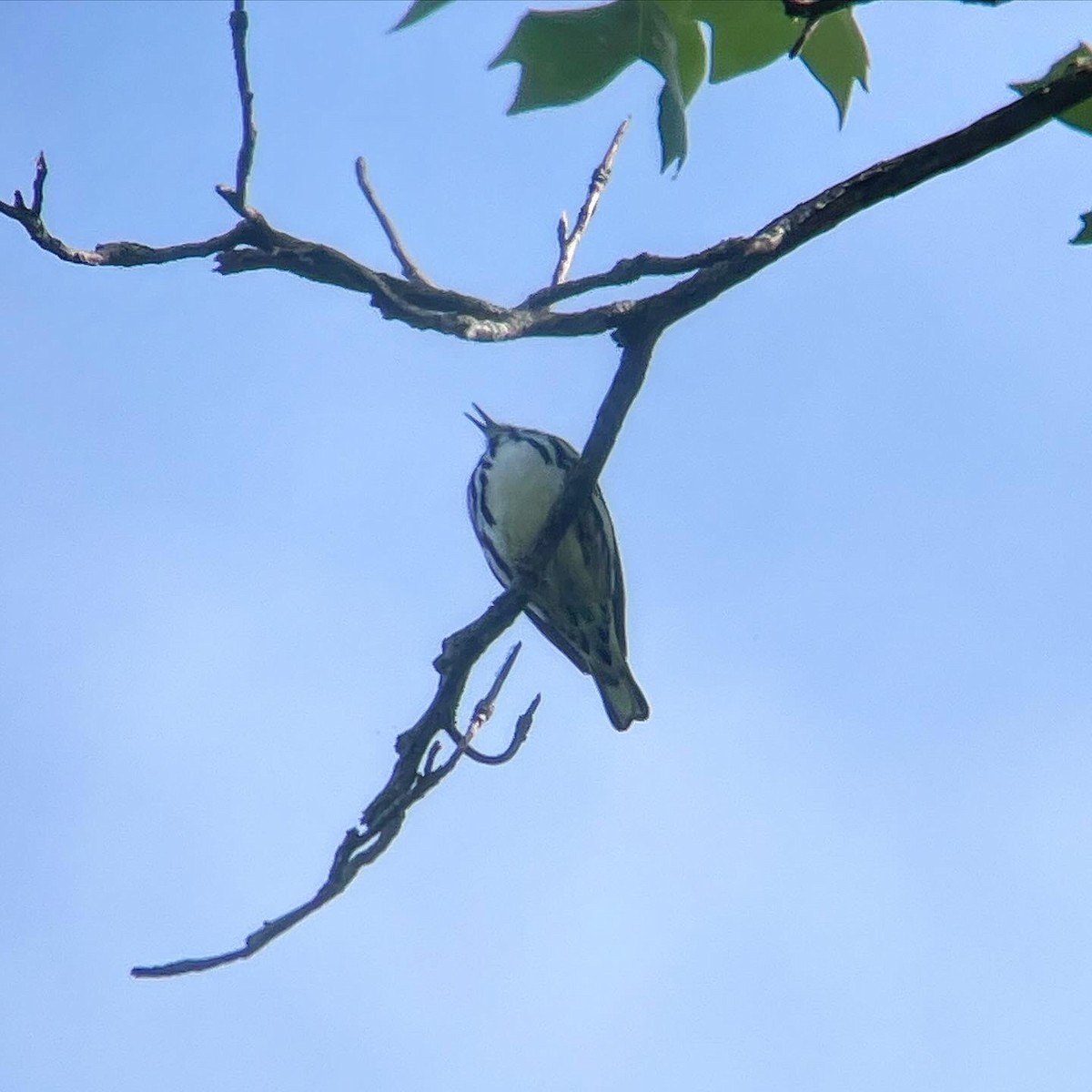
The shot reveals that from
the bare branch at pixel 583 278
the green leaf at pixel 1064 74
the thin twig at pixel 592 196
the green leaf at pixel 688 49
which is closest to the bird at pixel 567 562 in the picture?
the thin twig at pixel 592 196

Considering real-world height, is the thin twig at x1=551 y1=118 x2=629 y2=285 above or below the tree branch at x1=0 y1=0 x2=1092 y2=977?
above

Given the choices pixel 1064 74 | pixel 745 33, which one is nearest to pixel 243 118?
pixel 745 33

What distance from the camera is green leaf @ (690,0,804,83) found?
1954 mm

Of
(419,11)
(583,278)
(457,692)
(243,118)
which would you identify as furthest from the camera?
(457,692)

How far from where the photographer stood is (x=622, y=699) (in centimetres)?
668

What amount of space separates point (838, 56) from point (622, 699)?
16.0ft

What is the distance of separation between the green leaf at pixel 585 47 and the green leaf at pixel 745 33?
0.06 meters

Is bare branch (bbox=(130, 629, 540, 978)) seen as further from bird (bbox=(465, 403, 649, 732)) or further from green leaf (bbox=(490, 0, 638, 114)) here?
bird (bbox=(465, 403, 649, 732))

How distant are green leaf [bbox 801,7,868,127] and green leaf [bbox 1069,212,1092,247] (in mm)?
364

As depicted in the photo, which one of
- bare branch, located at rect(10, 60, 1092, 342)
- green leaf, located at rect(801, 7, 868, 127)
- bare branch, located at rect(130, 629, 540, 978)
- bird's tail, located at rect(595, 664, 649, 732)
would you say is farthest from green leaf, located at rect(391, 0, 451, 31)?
bird's tail, located at rect(595, 664, 649, 732)

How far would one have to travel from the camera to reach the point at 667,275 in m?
2.88

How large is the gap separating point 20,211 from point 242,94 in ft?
1.51

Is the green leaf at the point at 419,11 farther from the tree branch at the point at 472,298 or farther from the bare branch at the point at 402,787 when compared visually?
the bare branch at the point at 402,787

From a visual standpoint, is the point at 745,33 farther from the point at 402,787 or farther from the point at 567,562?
the point at 567,562
